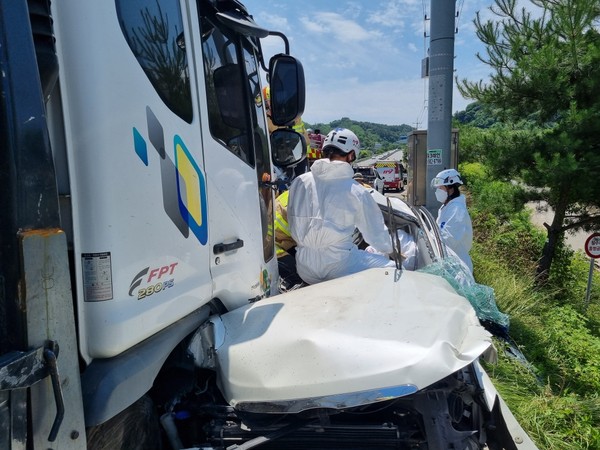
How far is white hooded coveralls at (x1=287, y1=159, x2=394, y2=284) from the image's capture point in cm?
351

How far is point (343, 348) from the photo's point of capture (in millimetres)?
1779

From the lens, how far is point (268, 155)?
2961 millimetres

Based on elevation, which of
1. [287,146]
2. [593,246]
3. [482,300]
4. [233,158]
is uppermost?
[287,146]

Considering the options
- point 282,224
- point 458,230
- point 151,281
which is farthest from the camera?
point 458,230

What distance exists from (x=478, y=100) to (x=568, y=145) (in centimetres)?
205

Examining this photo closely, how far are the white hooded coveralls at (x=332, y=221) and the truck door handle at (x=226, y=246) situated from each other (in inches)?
53.3

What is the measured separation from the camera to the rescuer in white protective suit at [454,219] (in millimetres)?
5586

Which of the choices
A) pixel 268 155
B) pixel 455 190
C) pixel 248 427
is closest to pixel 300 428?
pixel 248 427

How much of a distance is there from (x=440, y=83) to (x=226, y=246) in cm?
491

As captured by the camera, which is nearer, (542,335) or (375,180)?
(542,335)

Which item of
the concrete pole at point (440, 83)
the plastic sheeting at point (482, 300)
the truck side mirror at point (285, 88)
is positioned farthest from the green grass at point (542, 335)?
the concrete pole at point (440, 83)

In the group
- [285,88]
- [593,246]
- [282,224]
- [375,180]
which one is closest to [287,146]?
[285,88]

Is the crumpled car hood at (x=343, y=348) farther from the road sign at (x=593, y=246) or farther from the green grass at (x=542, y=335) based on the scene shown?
the road sign at (x=593, y=246)

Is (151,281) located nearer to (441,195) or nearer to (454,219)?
(454,219)
